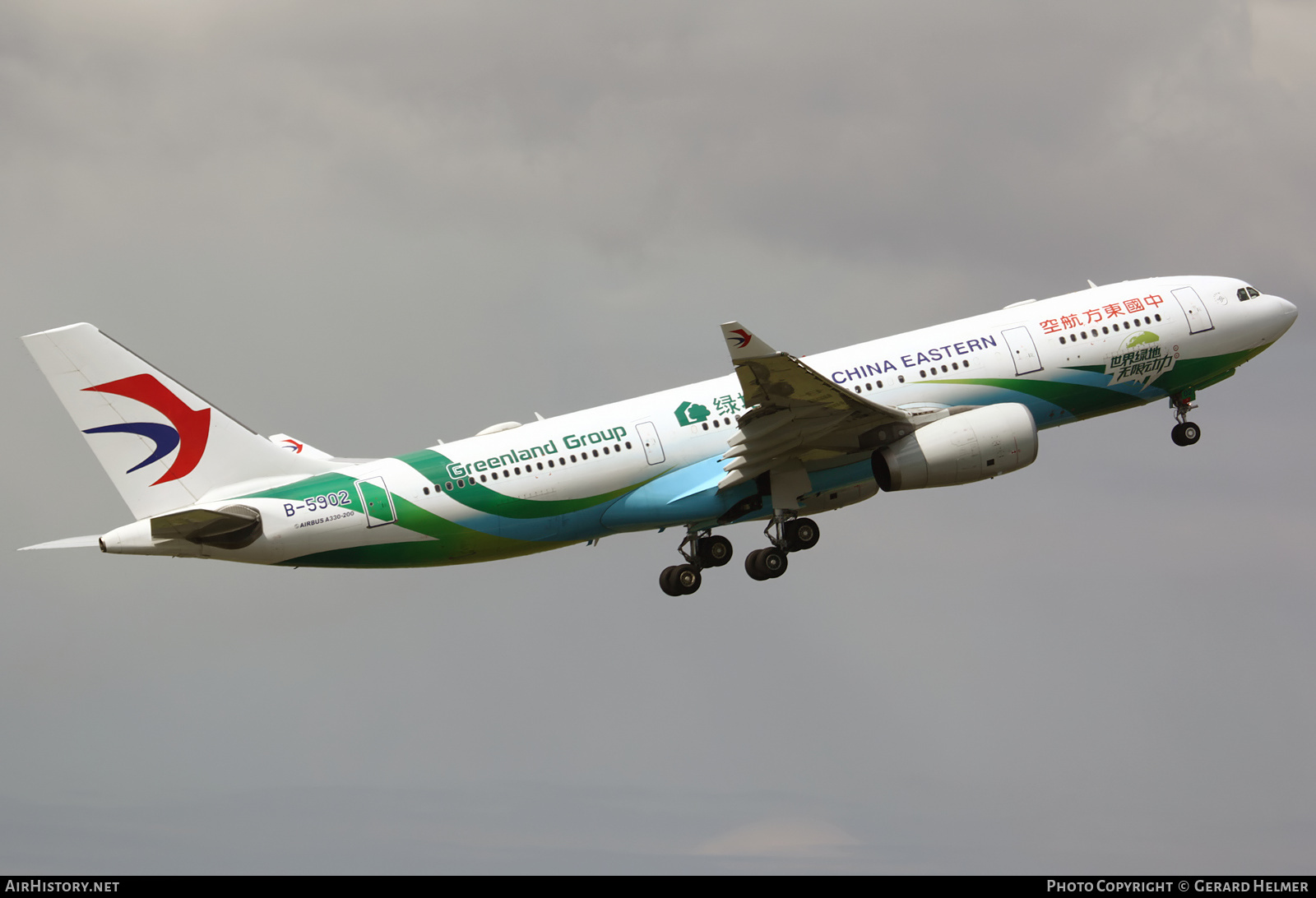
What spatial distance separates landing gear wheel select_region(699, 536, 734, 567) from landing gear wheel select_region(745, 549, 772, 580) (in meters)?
1.56

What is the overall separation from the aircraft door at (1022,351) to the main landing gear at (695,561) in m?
11.3

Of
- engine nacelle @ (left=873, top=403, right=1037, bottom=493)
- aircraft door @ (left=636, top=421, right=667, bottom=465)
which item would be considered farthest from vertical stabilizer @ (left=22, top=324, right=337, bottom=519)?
engine nacelle @ (left=873, top=403, right=1037, bottom=493)

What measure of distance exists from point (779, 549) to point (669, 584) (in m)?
4.18

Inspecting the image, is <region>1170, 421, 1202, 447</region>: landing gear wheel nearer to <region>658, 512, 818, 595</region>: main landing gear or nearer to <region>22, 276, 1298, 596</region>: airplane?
<region>22, 276, 1298, 596</region>: airplane

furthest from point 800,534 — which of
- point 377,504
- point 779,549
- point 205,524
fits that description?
point 205,524

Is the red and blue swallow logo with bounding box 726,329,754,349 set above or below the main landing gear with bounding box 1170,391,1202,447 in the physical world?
below

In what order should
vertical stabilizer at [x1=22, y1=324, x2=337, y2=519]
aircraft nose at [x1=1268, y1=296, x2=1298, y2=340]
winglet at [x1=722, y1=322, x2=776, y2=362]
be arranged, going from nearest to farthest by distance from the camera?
winglet at [x1=722, y1=322, x2=776, y2=362] < vertical stabilizer at [x1=22, y1=324, x2=337, y2=519] < aircraft nose at [x1=1268, y1=296, x2=1298, y2=340]

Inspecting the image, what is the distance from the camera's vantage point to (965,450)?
45.8 m

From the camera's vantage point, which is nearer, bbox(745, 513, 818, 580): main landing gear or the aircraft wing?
the aircraft wing

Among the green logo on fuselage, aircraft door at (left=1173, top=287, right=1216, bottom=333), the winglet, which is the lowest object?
the winglet

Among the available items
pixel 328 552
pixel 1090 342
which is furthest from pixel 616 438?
pixel 1090 342

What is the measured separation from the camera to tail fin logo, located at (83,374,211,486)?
45625mm

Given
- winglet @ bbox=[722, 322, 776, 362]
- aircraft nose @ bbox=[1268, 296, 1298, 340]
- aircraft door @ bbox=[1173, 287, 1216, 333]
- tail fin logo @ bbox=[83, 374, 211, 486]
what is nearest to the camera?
winglet @ bbox=[722, 322, 776, 362]

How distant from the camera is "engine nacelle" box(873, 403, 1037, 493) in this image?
150 ft
